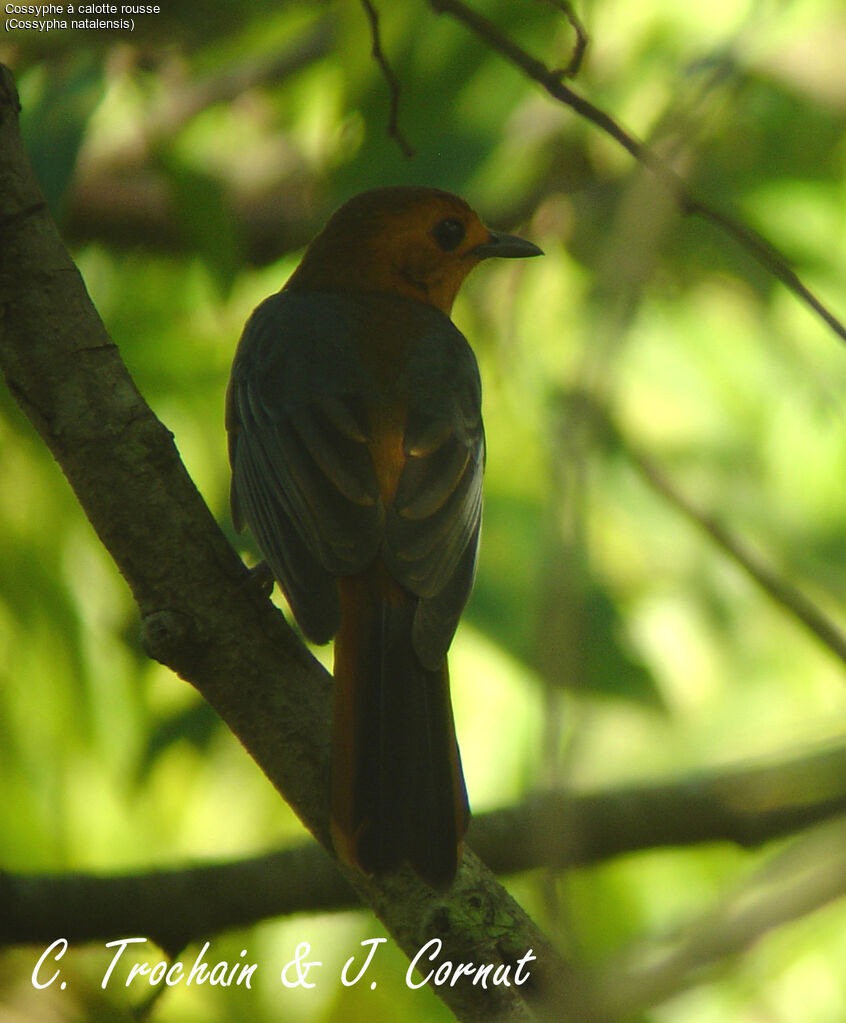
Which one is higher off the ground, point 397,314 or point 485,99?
point 485,99

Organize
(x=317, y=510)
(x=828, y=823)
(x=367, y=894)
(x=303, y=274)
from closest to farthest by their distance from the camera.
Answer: (x=367, y=894)
(x=317, y=510)
(x=828, y=823)
(x=303, y=274)

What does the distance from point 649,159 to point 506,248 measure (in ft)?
6.10

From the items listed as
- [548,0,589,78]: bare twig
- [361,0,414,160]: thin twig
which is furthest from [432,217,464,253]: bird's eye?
[548,0,589,78]: bare twig

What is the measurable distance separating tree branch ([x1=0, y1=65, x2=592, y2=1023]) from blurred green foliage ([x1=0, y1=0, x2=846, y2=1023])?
2.78 ft

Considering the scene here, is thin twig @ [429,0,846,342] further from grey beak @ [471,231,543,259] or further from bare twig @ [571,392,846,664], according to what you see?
grey beak @ [471,231,543,259]

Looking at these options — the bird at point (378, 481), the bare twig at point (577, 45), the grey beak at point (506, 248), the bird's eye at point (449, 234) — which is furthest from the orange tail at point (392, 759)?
the bird's eye at point (449, 234)

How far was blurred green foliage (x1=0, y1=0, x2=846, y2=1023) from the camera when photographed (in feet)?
11.1

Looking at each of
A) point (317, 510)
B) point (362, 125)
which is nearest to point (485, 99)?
point (362, 125)

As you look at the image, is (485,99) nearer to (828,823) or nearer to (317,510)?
(317,510)

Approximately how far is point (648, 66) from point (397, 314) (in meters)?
1.08

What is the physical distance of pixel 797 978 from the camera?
3.69 meters

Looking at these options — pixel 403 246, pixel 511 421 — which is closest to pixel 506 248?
pixel 403 246

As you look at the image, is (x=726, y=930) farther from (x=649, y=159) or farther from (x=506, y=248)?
(x=506, y=248)

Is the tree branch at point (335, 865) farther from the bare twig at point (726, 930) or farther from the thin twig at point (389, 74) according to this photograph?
the thin twig at point (389, 74)
